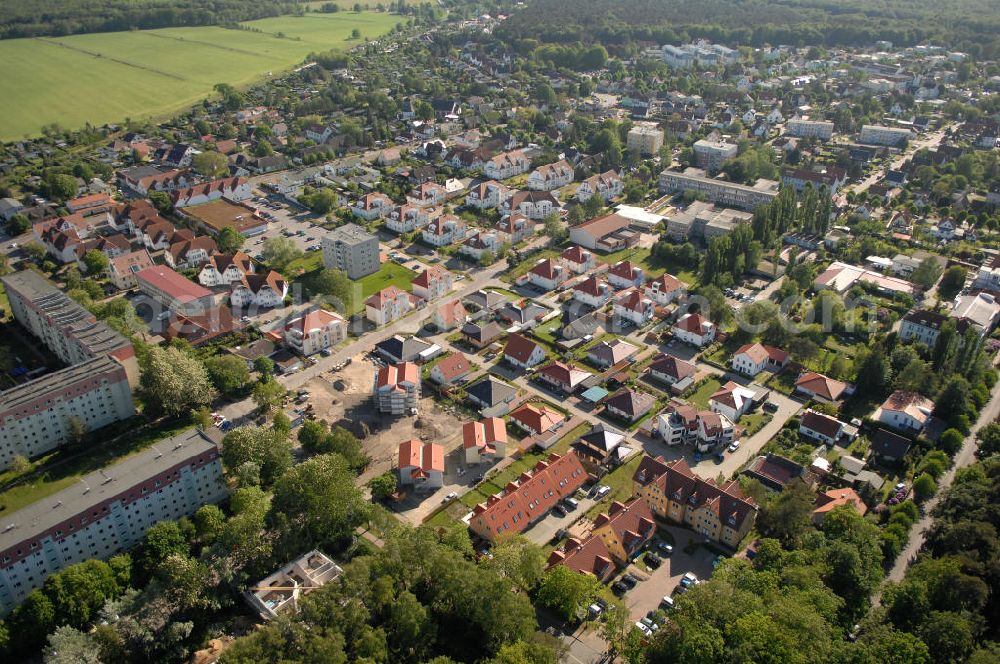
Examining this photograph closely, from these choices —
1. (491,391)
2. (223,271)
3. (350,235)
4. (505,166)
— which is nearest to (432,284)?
(350,235)

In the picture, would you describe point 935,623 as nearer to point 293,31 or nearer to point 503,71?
point 503,71

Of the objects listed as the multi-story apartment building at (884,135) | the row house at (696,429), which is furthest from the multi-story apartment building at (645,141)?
the row house at (696,429)

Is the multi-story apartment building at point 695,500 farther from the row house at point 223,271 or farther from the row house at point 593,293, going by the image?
the row house at point 223,271

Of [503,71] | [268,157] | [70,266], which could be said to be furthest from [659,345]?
[503,71]

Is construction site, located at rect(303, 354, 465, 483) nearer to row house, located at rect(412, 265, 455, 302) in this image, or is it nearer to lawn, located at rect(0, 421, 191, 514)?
lawn, located at rect(0, 421, 191, 514)

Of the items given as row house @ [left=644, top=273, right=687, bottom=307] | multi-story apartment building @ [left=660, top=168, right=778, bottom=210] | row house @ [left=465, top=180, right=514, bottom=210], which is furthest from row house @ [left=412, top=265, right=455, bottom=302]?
multi-story apartment building @ [left=660, top=168, right=778, bottom=210]

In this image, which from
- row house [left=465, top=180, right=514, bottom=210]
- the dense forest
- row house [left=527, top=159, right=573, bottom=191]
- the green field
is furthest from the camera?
the dense forest
